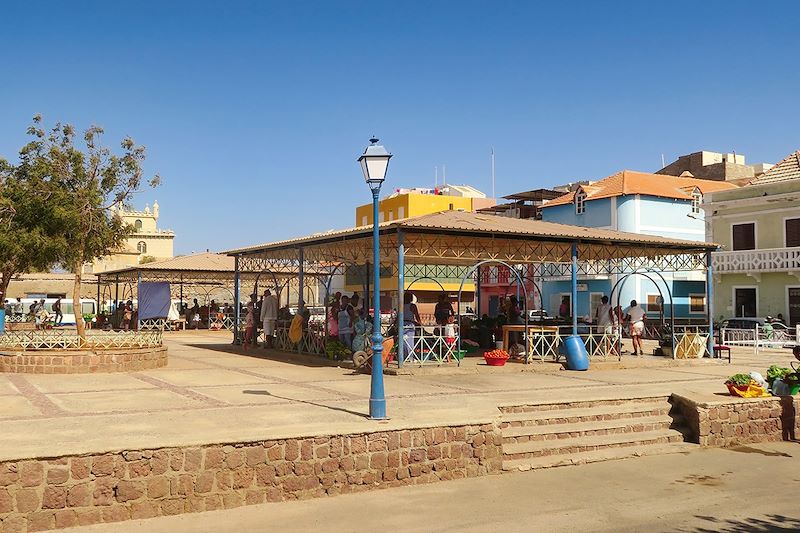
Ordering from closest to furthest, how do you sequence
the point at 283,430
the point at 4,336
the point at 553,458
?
the point at 283,430 < the point at 553,458 < the point at 4,336

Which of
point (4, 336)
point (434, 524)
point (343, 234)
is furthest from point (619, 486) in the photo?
point (4, 336)

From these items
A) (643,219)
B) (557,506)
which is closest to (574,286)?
(557,506)

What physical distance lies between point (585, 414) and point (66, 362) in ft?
31.9

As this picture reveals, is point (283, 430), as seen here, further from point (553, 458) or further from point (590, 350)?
point (590, 350)

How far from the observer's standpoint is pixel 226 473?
750cm

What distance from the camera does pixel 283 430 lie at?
8023 mm

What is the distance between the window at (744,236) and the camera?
3180cm

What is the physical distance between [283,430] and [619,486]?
12.4 feet

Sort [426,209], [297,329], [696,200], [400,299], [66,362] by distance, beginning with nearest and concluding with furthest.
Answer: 1. [66,362]
2. [400,299]
3. [297,329]
4. [696,200]
5. [426,209]

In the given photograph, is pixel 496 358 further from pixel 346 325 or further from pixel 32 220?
pixel 32 220

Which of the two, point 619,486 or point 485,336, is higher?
point 485,336

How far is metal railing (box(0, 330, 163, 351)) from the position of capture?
1552 centimetres

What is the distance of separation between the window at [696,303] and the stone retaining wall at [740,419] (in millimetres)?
Result: 26318

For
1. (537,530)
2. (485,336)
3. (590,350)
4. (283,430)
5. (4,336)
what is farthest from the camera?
(485,336)
